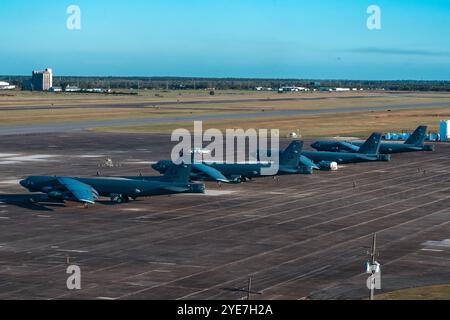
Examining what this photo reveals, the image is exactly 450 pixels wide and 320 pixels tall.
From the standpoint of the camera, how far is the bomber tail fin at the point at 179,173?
255ft

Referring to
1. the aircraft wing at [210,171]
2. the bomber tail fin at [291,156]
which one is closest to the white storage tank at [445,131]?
the bomber tail fin at [291,156]

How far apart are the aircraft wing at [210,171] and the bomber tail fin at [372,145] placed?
32821 millimetres

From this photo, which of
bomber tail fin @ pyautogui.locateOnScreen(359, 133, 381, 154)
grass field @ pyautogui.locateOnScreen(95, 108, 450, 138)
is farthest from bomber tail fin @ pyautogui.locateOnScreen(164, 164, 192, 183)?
grass field @ pyautogui.locateOnScreen(95, 108, 450, 138)

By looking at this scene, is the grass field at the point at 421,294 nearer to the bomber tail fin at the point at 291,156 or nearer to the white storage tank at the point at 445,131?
the bomber tail fin at the point at 291,156

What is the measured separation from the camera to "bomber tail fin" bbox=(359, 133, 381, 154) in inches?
4606

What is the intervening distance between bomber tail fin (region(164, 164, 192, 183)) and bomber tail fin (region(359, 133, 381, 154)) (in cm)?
4569

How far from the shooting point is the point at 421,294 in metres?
47.2

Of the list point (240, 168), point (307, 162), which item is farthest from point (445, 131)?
point (240, 168)

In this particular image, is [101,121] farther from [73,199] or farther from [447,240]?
[447,240]

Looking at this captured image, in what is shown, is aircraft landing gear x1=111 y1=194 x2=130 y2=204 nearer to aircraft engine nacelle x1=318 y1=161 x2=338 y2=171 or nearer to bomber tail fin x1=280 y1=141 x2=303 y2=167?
bomber tail fin x1=280 y1=141 x2=303 y2=167
